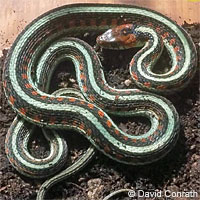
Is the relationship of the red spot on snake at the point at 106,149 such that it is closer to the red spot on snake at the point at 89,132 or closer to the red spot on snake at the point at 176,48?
the red spot on snake at the point at 89,132

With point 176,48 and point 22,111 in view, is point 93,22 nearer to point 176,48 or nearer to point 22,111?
point 176,48

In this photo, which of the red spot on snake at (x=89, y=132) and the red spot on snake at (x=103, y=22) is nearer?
the red spot on snake at (x=89, y=132)

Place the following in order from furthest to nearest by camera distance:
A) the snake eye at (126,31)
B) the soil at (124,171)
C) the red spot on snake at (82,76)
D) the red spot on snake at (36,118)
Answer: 1. the snake eye at (126,31)
2. the red spot on snake at (82,76)
3. the red spot on snake at (36,118)
4. the soil at (124,171)

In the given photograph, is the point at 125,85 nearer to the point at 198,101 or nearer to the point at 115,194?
the point at 198,101

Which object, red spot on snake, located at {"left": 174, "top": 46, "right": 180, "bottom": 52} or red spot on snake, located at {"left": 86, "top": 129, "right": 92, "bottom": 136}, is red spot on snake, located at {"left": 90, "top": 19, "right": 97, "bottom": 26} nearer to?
red spot on snake, located at {"left": 174, "top": 46, "right": 180, "bottom": 52}

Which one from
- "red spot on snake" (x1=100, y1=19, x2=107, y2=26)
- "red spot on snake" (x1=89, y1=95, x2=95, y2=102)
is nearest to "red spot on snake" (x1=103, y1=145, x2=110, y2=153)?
"red spot on snake" (x1=89, y1=95, x2=95, y2=102)

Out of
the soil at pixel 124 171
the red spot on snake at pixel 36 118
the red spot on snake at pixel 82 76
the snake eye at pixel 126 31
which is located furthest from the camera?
the snake eye at pixel 126 31

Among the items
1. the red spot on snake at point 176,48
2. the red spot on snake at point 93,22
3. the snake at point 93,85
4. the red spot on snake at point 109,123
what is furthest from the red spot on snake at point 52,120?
the red spot on snake at point 176,48

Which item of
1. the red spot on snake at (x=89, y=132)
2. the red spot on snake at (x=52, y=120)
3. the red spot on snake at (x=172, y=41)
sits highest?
the red spot on snake at (x=172, y=41)

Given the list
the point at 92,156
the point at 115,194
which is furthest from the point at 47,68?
the point at 115,194
